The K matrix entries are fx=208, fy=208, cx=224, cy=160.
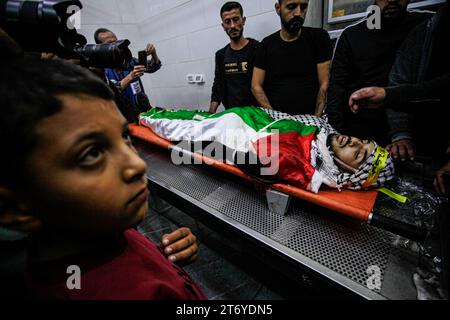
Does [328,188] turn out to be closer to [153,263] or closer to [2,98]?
[153,263]

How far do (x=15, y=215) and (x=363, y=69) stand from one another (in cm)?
198

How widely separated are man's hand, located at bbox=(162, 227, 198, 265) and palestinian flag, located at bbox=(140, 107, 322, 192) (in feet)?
2.01

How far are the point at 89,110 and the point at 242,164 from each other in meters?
0.93

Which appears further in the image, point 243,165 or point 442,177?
point 243,165

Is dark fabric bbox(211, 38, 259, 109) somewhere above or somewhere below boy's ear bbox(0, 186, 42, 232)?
above

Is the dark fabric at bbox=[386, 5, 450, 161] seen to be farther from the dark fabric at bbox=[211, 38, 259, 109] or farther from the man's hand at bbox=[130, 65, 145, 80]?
the man's hand at bbox=[130, 65, 145, 80]

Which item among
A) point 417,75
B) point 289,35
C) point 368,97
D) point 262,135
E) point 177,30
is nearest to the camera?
point 368,97

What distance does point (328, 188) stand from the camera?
1175 millimetres

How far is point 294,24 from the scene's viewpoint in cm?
172

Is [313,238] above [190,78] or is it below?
below

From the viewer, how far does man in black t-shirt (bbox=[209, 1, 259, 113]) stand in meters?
1.99

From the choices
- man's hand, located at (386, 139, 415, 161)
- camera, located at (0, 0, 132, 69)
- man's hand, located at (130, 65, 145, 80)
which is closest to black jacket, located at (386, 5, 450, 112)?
man's hand, located at (386, 139, 415, 161)

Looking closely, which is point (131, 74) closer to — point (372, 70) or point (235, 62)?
point (235, 62)

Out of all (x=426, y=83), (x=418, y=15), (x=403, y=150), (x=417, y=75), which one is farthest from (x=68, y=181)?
(x=418, y=15)
